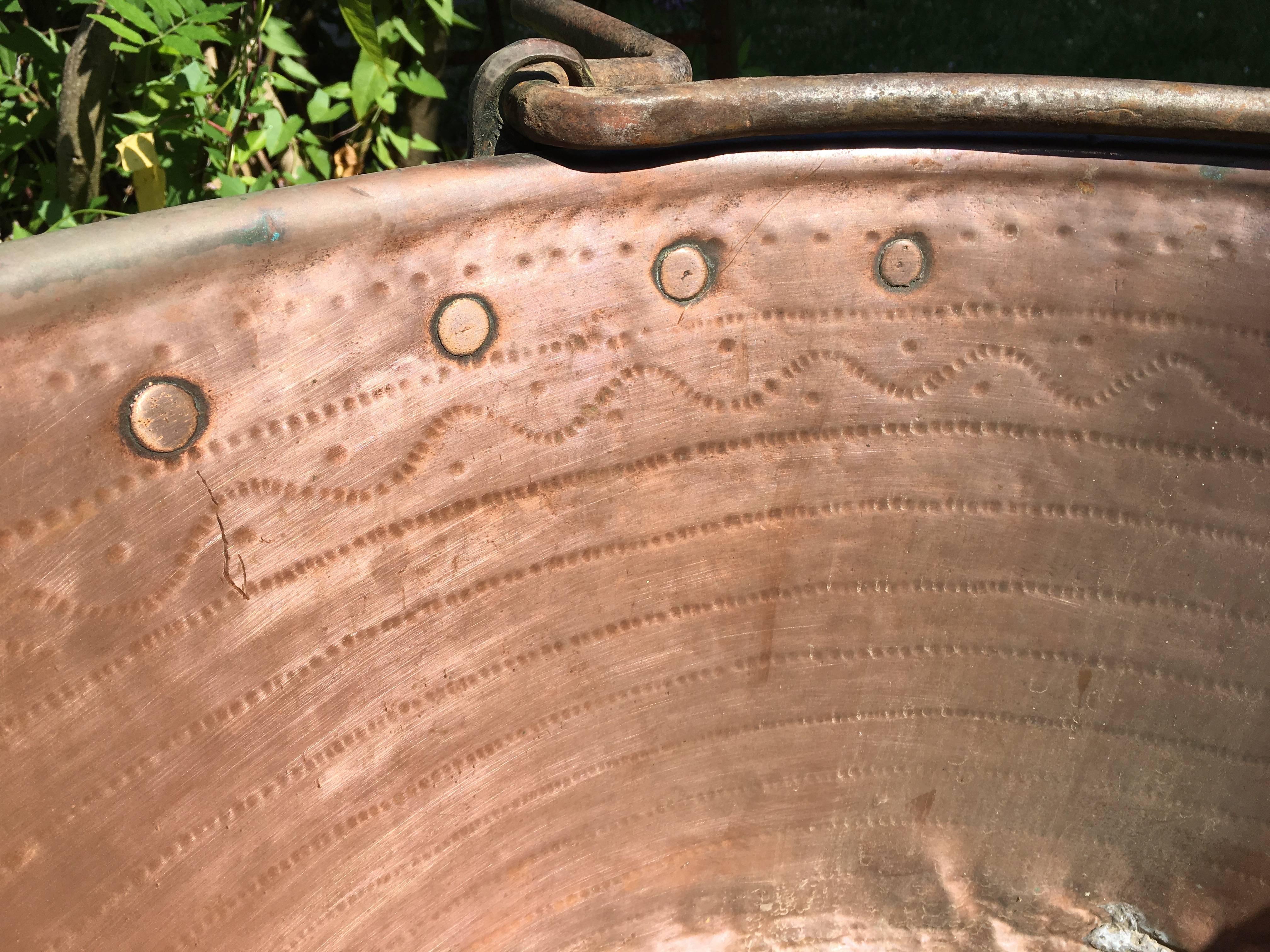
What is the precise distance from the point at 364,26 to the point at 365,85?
10cm

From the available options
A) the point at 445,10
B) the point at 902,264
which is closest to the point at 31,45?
the point at 445,10

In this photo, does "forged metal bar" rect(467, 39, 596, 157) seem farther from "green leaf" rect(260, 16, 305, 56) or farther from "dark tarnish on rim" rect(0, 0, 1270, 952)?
"green leaf" rect(260, 16, 305, 56)

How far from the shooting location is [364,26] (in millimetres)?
1148

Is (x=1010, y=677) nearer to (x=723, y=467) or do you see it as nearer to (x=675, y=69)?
(x=723, y=467)

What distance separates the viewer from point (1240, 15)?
1908mm

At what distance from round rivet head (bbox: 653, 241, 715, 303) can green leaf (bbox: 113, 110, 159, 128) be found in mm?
730

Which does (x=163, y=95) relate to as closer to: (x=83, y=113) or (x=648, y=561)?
(x=83, y=113)

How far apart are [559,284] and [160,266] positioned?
235 mm

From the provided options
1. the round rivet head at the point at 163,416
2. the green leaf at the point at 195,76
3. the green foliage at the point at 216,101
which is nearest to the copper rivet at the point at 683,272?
the round rivet head at the point at 163,416

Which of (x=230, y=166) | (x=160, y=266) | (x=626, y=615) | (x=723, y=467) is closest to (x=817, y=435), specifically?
(x=723, y=467)

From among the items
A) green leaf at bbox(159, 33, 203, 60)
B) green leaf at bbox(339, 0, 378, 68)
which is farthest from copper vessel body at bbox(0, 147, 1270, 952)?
green leaf at bbox(339, 0, 378, 68)

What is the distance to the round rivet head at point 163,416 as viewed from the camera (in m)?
0.60

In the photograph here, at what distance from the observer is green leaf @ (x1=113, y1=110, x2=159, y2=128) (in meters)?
1.14

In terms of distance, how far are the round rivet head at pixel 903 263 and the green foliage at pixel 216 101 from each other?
2.25 feet
